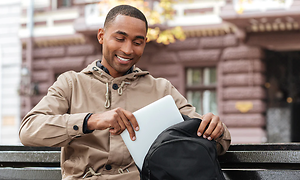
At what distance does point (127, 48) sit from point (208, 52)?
7.52 metres

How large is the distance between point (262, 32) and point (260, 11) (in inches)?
35.0

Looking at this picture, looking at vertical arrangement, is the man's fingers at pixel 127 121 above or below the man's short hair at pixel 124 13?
Result: below

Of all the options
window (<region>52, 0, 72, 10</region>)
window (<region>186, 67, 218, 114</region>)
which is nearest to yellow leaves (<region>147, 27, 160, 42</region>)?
window (<region>186, 67, 218, 114</region>)

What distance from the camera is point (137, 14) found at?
84.7 inches

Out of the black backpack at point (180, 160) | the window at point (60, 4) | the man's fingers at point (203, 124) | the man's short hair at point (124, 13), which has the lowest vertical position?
the black backpack at point (180, 160)

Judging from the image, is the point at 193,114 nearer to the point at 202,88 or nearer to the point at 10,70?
the point at 202,88

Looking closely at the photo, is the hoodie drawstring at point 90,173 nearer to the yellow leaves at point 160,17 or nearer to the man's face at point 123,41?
the man's face at point 123,41

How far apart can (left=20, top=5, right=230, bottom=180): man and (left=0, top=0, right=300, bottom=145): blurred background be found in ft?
21.9

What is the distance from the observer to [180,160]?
1646 mm

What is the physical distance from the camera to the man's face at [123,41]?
2.12 metres

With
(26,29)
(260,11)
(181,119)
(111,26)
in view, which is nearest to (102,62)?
(111,26)

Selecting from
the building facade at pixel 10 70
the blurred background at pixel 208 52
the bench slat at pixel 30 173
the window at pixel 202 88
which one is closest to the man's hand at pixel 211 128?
the bench slat at pixel 30 173

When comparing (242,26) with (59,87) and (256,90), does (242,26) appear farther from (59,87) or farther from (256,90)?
(59,87)

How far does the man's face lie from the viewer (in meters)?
2.12
